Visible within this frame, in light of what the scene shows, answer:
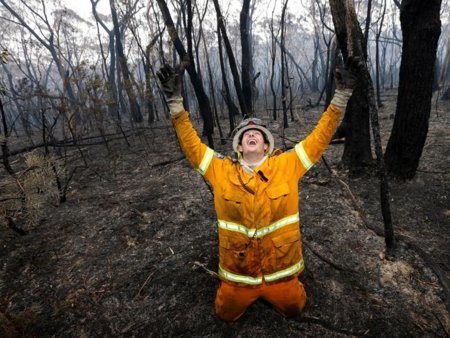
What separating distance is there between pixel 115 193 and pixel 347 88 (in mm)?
4391

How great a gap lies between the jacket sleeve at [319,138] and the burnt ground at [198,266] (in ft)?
3.68

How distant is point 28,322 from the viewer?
261 cm

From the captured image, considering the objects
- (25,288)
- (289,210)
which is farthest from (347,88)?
(25,288)

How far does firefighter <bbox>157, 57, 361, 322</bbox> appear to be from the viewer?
7.16ft

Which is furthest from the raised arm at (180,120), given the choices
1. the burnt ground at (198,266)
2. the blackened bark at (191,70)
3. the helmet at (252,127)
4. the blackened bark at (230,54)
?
the blackened bark at (191,70)

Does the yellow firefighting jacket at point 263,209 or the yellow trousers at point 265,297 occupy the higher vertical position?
the yellow firefighting jacket at point 263,209

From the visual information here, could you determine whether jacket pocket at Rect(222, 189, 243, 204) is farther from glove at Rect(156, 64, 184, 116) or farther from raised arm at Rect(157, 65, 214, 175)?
glove at Rect(156, 64, 184, 116)

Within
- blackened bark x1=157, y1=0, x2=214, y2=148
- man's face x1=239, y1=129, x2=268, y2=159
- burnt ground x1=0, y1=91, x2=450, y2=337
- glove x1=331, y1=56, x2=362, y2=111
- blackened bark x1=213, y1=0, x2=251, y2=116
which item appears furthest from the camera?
blackened bark x1=157, y1=0, x2=214, y2=148

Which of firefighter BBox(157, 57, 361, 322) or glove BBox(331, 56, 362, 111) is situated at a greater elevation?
glove BBox(331, 56, 362, 111)

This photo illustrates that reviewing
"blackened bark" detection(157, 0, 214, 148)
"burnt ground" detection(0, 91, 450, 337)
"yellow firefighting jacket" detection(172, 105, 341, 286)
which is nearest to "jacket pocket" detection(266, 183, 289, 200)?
"yellow firefighting jacket" detection(172, 105, 341, 286)

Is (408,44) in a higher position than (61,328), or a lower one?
higher

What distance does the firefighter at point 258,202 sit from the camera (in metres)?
2.18

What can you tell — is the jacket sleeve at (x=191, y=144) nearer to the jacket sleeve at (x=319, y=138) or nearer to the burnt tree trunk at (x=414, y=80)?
the jacket sleeve at (x=319, y=138)

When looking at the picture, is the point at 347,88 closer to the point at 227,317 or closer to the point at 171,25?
the point at 227,317
